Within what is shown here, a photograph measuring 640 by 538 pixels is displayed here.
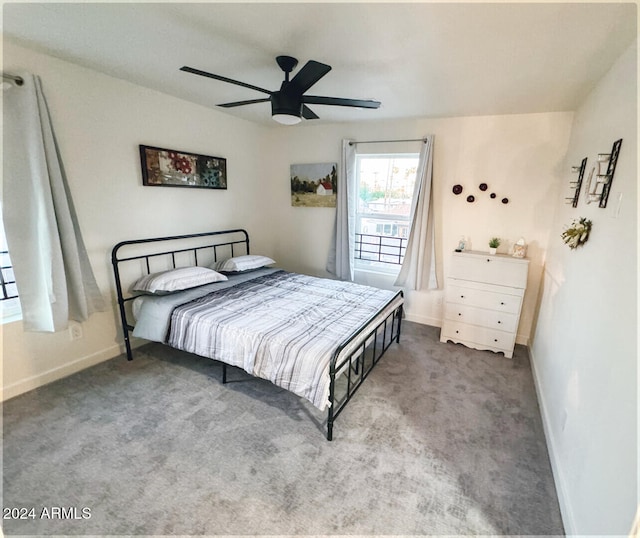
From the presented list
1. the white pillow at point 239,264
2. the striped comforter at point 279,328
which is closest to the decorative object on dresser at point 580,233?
the striped comforter at point 279,328

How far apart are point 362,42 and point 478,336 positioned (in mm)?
2802

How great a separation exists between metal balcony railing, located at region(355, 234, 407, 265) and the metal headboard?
1527 mm

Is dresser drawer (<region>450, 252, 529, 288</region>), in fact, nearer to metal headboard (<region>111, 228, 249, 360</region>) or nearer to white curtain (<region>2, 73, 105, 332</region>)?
metal headboard (<region>111, 228, 249, 360</region>)

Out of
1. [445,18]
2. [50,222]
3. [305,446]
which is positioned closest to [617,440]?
[305,446]

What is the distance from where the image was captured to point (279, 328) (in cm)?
217

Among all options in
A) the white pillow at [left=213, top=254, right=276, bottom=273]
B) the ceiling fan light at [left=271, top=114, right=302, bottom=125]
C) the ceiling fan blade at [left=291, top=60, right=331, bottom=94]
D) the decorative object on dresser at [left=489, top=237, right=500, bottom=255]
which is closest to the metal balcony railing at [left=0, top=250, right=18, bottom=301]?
the white pillow at [left=213, top=254, right=276, bottom=273]

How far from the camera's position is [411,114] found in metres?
3.21

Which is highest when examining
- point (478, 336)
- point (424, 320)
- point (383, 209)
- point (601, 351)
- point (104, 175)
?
point (104, 175)

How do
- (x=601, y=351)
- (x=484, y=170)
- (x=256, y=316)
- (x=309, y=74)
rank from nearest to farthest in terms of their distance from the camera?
(x=601, y=351) → (x=309, y=74) → (x=256, y=316) → (x=484, y=170)

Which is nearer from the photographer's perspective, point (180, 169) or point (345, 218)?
point (180, 169)

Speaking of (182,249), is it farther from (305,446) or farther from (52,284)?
(305,446)

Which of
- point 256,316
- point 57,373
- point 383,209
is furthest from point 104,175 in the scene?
point 383,209

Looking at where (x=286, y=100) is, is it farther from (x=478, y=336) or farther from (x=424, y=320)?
(x=424, y=320)

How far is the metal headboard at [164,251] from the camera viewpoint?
2686mm
